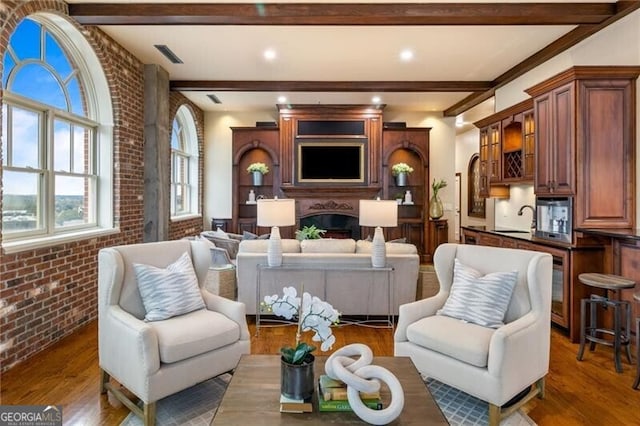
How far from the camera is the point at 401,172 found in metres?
7.35

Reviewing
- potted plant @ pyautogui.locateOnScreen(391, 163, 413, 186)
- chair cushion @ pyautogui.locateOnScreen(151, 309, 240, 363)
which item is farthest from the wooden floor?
potted plant @ pyautogui.locateOnScreen(391, 163, 413, 186)

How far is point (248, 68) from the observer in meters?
5.29

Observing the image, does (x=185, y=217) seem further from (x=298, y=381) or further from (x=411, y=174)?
(x=298, y=381)

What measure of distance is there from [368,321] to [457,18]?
3.14 metres

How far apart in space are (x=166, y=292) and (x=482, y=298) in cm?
214

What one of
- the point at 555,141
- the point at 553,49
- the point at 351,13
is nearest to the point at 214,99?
the point at 351,13

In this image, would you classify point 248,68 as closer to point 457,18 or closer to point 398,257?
point 457,18

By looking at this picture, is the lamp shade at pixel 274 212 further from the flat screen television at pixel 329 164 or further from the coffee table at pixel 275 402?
the flat screen television at pixel 329 164

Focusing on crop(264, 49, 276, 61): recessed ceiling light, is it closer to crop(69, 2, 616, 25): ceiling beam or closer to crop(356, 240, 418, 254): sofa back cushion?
crop(69, 2, 616, 25): ceiling beam

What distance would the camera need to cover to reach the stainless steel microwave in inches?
143

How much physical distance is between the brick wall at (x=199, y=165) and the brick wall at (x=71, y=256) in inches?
39.9

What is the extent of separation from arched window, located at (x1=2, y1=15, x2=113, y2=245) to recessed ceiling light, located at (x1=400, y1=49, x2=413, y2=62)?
359 centimetres

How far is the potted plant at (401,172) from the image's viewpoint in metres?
7.34

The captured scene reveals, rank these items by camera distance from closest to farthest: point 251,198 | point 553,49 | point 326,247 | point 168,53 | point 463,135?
point 326,247
point 553,49
point 168,53
point 251,198
point 463,135
